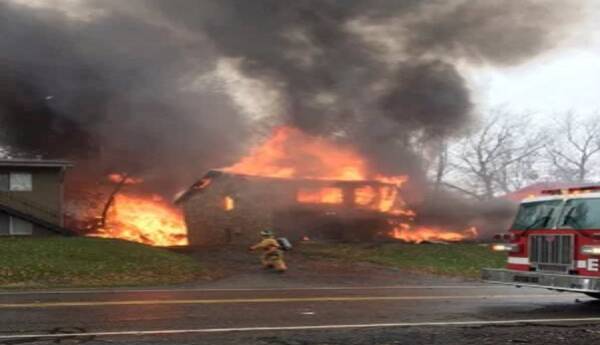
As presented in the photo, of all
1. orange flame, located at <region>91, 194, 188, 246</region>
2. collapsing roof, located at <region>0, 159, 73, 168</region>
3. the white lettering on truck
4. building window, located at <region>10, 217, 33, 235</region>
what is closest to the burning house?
orange flame, located at <region>91, 194, 188, 246</region>

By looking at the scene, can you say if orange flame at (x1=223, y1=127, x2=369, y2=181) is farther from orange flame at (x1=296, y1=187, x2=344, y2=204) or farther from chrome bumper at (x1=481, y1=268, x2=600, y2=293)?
chrome bumper at (x1=481, y1=268, x2=600, y2=293)

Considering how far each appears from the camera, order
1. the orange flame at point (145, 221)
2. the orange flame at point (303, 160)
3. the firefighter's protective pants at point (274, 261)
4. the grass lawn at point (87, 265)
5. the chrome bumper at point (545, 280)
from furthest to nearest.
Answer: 1. the orange flame at point (145, 221)
2. the orange flame at point (303, 160)
3. the firefighter's protective pants at point (274, 261)
4. the grass lawn at point (87, 265)
5. the chrome bumper at point (545, 280)

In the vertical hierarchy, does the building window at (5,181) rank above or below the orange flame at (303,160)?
below

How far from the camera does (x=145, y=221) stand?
3559 centimetres

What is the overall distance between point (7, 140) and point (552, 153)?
4047 cm

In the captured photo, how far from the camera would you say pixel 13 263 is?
682 inches

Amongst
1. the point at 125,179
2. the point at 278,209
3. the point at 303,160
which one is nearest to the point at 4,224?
the point at 125,179

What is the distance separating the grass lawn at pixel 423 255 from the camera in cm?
2098

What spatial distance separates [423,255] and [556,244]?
43.9ft

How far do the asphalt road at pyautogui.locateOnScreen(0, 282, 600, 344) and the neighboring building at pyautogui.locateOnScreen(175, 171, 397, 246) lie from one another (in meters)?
18.3

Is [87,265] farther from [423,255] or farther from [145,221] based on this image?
[145,221]

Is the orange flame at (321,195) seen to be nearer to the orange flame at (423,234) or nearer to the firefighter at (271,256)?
the orange flame at (423,234)

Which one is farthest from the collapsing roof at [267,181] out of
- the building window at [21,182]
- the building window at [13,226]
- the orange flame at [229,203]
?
the building window at [13,226]

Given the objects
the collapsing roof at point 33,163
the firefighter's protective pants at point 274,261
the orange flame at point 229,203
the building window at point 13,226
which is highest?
the collapsing roof at point 33,163
